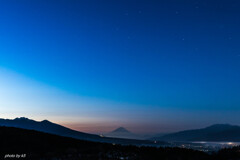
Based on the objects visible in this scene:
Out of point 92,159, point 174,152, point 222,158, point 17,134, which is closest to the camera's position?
point 92,159

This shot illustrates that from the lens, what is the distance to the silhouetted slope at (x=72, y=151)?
28500 mm

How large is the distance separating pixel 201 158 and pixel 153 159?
19.5 ft

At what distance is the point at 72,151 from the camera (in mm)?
31156

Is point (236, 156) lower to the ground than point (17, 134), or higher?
lower

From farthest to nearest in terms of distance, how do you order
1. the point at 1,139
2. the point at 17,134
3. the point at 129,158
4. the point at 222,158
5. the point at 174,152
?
the point at 17,134
the point at 1,139
the point at 174,152
the point at 222,158
the point at 129,158

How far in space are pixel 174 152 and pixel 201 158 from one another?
4.06 metres

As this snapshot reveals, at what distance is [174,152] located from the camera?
32688 mm

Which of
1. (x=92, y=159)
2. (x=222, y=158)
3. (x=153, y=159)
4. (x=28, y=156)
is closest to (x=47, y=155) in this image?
(x=28, y=156)

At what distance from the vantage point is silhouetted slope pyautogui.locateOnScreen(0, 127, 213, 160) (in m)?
28.5

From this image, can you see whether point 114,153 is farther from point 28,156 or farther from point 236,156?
point 236,156

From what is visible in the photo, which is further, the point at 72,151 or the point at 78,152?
the point at 72,151

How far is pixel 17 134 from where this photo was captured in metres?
41.6

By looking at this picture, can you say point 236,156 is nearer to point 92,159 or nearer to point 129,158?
point 129,158

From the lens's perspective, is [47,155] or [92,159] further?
[47,155]
